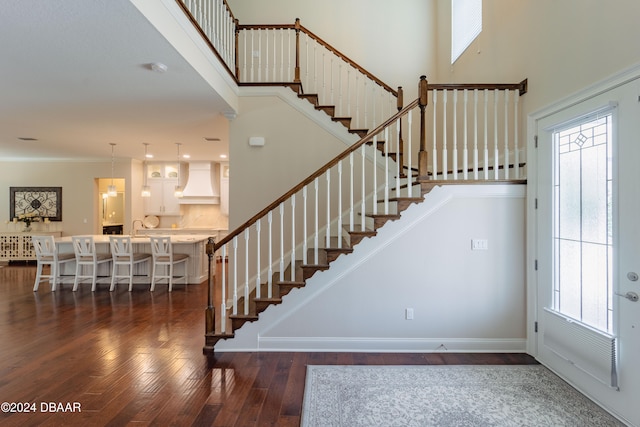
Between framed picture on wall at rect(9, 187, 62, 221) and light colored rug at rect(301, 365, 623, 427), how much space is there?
9.19 m

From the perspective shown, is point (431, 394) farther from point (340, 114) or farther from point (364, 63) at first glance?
point (364, 63)

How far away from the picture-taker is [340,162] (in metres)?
3.08

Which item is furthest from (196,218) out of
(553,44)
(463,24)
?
(553,44)

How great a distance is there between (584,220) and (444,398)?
181 centimetres

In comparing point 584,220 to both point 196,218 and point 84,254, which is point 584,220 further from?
point 196,218

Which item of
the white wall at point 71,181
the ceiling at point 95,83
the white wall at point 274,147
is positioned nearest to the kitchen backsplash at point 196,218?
the white wall at point 71,181

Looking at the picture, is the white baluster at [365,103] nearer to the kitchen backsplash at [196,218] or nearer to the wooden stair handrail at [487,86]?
the wooden stair handrail at [487,86]

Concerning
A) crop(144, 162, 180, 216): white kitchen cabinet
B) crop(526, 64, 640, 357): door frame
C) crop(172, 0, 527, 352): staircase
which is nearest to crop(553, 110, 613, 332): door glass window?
crop(526, 64, 640, 357): door frame

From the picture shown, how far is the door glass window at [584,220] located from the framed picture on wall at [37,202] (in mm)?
10833

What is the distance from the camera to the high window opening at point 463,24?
445 centimetres

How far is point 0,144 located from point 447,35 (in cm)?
916

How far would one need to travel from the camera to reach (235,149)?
15.4 feet

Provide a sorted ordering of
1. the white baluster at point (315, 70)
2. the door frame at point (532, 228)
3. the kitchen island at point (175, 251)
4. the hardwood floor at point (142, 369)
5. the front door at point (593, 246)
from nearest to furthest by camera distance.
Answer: the front door at point (593, 246)
the hardwood floor at point (142, 369)
the door frame at point (532, 228)
the white baluster at point (315, 70)
the kitchen island at point (175, 251)

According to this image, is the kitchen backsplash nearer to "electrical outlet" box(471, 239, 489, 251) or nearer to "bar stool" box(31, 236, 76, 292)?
"bar stool" box(31, 236, 76, 292)
